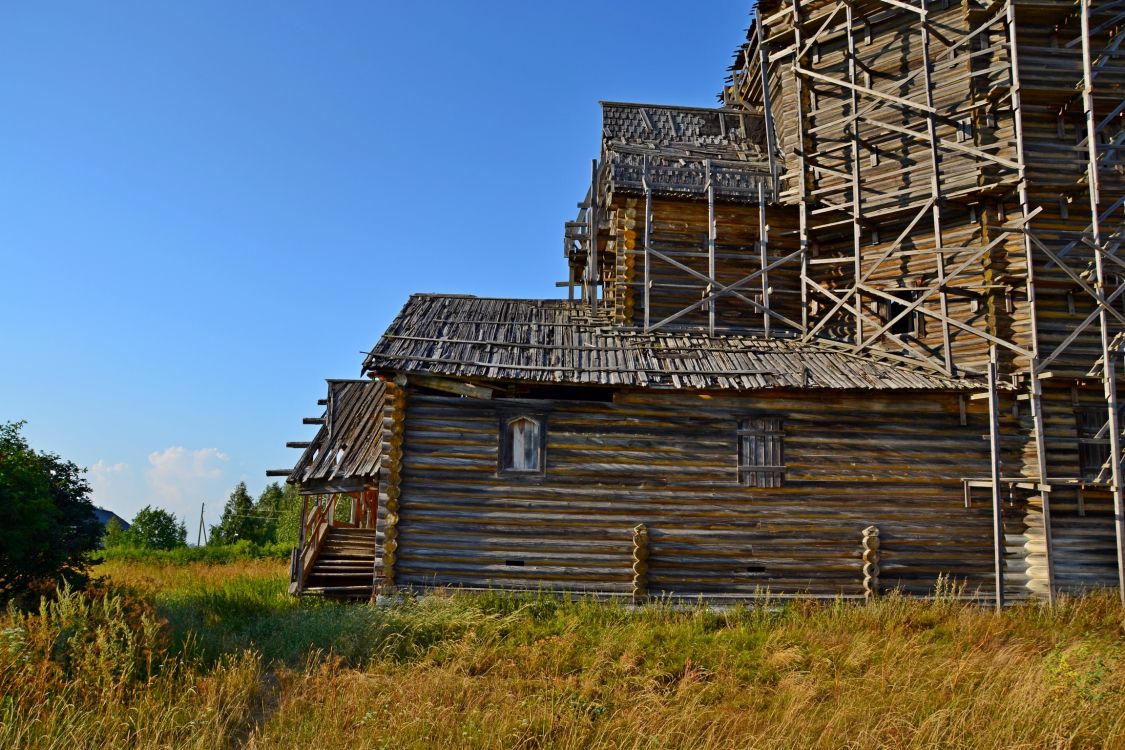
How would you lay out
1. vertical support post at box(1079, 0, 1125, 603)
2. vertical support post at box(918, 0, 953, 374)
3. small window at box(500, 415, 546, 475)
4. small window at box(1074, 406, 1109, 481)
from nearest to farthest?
1. vertical support post at box(1079, 0, 1125, 603)
2. small window at box(500, 415, 546, 475)
3. small window at box(1074, 406, 1109, 481)
4. vertical support post at box(918, 0, 953, 374)

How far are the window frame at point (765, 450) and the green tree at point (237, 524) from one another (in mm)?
31666

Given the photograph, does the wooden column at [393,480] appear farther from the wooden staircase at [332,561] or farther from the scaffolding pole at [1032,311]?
the scaffolding pole at [1032,311]

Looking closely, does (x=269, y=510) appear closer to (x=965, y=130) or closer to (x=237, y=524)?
(x=237, y=524)

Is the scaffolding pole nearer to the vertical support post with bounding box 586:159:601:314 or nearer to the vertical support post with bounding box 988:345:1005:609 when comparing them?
the vertical support post with bounding box 988:345:1005:609

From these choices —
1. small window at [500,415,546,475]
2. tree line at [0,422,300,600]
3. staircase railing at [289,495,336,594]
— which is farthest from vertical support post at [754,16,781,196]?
tree line at [0,422,300,600]

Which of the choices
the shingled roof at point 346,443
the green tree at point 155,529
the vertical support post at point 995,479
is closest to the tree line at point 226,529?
the green tree at point 155,529

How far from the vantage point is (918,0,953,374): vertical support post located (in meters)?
15.2

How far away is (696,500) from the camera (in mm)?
13922

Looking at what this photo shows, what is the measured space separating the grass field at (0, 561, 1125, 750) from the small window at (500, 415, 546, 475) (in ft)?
8.13

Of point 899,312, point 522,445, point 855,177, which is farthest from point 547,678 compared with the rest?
point 855,177

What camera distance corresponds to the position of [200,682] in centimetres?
833

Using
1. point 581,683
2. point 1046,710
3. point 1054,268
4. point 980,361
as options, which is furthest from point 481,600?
point 1054,268

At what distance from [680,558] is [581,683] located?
5.03 meters

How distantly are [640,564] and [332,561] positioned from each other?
751 centimetres
